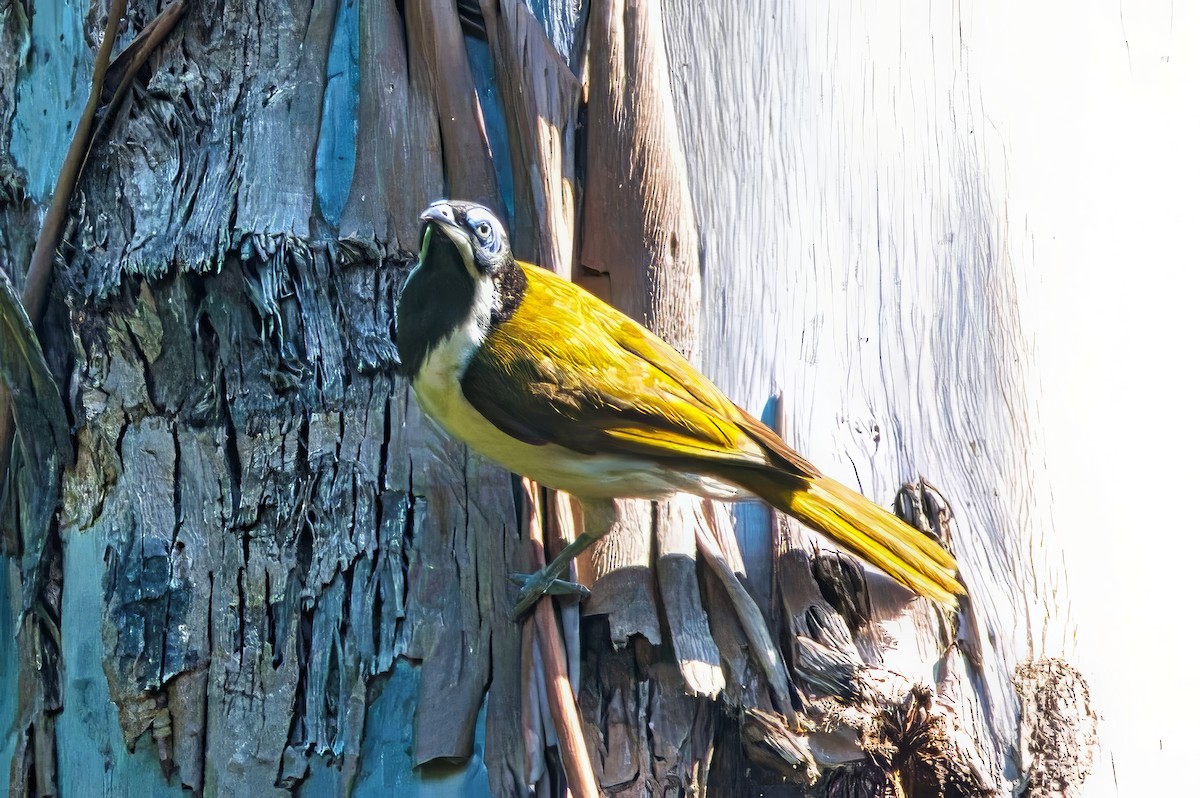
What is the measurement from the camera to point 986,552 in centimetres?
252

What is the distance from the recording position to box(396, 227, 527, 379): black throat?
2148 mm

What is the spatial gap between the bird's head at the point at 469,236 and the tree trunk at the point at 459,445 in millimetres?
279

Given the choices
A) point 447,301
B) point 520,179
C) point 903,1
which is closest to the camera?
point 447,301

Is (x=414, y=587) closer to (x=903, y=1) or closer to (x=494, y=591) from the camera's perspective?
(x=494, y=591)

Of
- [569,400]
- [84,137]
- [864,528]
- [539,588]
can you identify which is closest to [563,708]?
[539,588]

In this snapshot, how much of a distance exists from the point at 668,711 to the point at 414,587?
1.91ft

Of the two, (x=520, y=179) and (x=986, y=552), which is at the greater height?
(x=520, y=179)

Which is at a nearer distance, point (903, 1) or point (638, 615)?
point (638, 615)

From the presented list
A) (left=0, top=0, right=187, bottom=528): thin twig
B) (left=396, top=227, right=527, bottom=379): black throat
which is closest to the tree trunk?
(left=0, top=0, right=187, bottom=528): thin twig

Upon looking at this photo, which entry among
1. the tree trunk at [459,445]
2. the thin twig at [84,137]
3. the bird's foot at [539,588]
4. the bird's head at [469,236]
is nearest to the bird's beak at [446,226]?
the bird's head at [469,236]

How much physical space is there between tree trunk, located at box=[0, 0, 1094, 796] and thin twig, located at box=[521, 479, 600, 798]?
5cm

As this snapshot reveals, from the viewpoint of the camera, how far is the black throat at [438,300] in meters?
2.15

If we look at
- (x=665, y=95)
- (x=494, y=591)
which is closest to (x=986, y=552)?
(x=494, y=591)

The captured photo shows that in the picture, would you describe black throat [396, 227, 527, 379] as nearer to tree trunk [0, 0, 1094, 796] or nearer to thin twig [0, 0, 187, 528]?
tree trunk [0, 0, 1094, 796]
